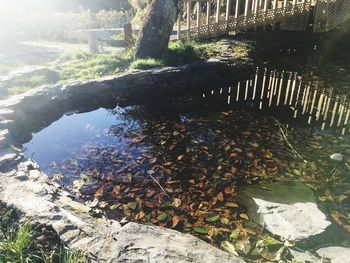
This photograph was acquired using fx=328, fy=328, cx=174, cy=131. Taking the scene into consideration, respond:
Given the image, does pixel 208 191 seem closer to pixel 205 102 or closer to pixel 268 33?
pixel 205 102

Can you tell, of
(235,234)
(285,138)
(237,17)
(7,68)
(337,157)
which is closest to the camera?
(235,234)

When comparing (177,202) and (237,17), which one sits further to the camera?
(237,17)

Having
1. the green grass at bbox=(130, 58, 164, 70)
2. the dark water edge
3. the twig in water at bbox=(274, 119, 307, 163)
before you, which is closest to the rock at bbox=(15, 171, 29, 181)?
the dark water edge

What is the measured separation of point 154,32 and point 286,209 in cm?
689

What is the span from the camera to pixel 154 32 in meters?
9.52

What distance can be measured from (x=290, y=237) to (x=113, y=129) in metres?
4.01

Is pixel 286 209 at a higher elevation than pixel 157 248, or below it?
below

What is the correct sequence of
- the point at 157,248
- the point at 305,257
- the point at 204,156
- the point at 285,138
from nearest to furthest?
the point at 157,248, the point at 305,257, the point at 204,156, the point at 285,138

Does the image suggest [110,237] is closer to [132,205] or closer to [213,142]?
[132,205]

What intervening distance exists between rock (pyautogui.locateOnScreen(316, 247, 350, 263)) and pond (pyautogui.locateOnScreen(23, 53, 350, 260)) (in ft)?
0.34

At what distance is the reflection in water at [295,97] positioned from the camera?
7.00 m

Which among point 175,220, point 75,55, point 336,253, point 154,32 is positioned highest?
point 154,32

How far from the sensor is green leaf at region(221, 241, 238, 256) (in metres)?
3.60

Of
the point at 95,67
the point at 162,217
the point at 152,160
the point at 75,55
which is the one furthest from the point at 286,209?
the point at 75,55
